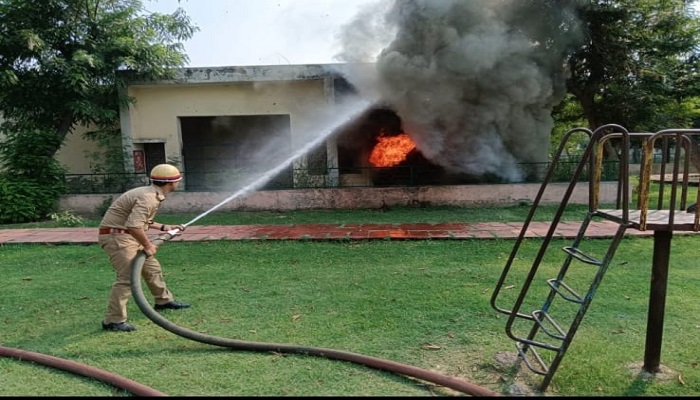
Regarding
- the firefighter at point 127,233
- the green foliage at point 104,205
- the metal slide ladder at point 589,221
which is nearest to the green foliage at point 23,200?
the green foliage at point 104,205

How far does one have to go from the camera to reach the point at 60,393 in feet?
9.12

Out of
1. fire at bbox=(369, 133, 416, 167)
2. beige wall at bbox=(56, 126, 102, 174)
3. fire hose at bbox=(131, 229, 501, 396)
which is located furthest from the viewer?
beige wall at bbox=(56, 126, 102, 174)

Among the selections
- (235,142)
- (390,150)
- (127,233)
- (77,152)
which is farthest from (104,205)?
(127,233)

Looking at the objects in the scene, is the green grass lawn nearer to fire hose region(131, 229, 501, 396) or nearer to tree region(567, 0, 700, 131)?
fire hose region(131, 229, 501, 396)

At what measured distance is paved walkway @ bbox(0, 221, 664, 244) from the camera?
7.28 metres

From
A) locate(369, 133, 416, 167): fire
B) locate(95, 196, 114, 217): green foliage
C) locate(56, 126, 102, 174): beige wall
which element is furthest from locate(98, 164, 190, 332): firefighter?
locate(56, 126, 102, 174): beige wall

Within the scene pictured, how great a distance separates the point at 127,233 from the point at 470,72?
8643mm

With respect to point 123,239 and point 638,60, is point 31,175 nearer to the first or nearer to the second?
point 123,239

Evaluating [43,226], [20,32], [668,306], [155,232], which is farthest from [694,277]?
[20,32]

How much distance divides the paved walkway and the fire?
4.61 meters

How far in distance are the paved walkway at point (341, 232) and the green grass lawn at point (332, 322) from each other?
0.61 m

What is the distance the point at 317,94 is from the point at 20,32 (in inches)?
266

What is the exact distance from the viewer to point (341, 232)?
7766 millimetres

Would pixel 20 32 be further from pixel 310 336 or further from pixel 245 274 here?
pixel 310 336
